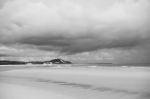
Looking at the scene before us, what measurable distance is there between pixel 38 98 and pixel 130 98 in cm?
536

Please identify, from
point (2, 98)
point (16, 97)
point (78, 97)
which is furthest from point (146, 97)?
point (2, 98)

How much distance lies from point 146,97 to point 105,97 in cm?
240

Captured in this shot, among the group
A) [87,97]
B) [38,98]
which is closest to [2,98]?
[38,98]

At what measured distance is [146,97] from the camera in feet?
29.4

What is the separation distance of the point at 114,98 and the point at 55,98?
3432 mm

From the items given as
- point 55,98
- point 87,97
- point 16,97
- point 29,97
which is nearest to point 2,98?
point 16,97

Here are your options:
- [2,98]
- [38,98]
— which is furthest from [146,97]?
[2,98]

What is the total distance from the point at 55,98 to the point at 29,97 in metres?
1.56

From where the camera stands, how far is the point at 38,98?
28.6ft

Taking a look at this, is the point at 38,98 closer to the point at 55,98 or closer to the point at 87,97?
the point at 55,98

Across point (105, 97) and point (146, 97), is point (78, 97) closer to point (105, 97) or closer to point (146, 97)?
point (105, 97)

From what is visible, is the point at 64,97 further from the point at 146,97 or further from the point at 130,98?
the point at 146,97

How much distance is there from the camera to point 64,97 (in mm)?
9094

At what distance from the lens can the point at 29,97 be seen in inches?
352
